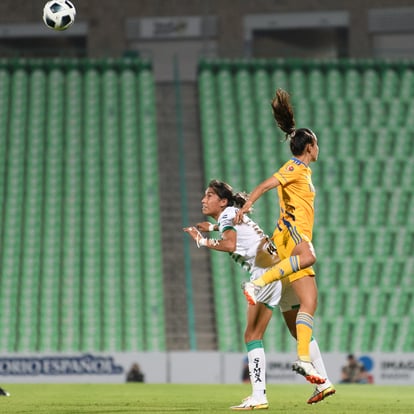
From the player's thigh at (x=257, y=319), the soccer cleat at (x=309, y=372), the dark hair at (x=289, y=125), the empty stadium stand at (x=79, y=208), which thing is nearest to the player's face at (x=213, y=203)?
the dark hair at (x=289, y=125)

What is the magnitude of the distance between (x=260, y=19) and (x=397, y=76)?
3.57 metres

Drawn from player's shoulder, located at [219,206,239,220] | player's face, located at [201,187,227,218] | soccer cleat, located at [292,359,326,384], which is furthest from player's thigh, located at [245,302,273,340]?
player's face, located at [201,187,227,218]

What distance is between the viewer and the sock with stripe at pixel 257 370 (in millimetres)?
7801

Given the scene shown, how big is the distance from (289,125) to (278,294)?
53.4 inches

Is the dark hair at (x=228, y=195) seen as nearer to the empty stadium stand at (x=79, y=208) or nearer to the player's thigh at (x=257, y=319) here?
the player's thigh at (x=257, y=319)

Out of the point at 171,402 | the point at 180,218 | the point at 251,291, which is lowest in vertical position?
the point at 171,402

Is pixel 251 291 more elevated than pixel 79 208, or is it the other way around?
pixel 79 208

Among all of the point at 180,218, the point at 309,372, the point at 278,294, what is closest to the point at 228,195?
the point at 278,294

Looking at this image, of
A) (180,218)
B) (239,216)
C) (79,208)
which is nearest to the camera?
(239,216)

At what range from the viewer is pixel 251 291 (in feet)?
24.8

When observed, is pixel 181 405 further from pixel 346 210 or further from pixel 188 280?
pixel 346 210

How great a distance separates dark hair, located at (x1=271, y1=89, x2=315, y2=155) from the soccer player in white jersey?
22.7 inches

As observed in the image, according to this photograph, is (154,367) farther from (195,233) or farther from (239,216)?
(239,216)

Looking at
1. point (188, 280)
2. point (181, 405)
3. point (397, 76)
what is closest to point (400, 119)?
point (397, 76)
